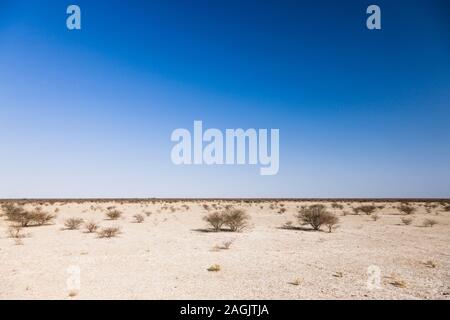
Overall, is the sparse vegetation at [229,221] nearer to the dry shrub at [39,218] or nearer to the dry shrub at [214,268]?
the dry shrub at [214,268]

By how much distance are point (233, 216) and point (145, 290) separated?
13.5 m

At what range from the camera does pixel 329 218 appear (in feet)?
70.1

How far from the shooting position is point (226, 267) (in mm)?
10898

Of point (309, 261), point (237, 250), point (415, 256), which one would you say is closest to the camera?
point (309, 261)

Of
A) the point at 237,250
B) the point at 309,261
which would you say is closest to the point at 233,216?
the point at 237,250

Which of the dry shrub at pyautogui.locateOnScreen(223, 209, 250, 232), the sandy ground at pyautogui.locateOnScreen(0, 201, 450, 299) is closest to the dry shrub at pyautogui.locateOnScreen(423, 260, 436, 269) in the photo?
the sandy ground at pyautogui.locateOnScreen(0, 201, 450, 299)

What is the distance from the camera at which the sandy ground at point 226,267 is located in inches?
323

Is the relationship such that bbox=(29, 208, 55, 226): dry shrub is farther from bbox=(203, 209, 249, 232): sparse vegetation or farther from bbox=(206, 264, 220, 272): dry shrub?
bbox=(206, 264, 220, 272): dry shrub

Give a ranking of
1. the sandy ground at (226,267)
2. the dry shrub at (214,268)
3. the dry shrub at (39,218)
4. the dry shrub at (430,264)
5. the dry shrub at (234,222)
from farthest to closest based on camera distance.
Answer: the dry shrub at (39,218), the dry shrub at (234,222), the dry shrub at (430,264), the dry shrub at (214,268), the sandy ground at (226,267)

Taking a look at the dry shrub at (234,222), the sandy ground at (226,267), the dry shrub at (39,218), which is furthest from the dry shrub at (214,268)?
the dry shrub at (39,218)

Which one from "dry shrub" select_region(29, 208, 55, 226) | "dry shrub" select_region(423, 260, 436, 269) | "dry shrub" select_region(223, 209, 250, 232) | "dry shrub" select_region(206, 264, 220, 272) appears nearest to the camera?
"dry shrub" select_region(206, 264, 220, 272)

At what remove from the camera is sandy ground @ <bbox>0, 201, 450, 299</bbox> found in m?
8.20
